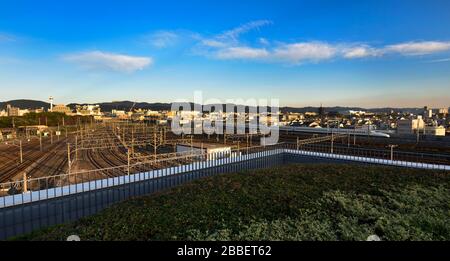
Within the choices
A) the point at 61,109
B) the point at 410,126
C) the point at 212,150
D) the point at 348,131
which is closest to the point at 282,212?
the point at 212,150

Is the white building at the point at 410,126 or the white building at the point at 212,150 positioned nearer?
the white building at the point at 212,150

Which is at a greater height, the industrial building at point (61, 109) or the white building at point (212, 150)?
the industrial building at point (61, 109)

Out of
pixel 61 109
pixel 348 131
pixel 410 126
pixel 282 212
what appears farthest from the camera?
pixel 61 109

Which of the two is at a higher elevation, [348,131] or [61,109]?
[61,109]

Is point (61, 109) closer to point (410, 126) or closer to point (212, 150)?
point (212, 150)

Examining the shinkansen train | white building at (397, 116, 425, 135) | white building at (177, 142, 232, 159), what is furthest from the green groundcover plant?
white building at (397, 116, 425, 135)

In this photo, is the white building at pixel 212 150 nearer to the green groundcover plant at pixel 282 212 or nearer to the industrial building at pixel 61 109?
the green groundcover plant at pixel 282 212

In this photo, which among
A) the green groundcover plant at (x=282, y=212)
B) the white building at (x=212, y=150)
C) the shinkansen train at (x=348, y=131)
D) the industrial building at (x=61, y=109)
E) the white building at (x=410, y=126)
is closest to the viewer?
the green groundcover plant at (x=282, y=212)

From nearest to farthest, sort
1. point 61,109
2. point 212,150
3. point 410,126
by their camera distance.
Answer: point 212,150 < point 410,126 < point 61,109

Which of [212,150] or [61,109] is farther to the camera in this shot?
[61,109]

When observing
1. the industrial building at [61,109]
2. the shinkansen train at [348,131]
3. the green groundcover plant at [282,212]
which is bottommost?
the shinkansen train at [348,131]

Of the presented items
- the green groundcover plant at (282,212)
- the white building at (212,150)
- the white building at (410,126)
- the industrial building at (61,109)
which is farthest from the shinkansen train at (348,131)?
the industrial building at (61,109)
